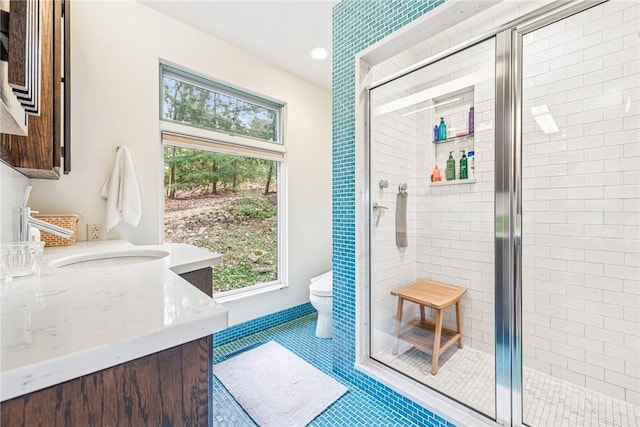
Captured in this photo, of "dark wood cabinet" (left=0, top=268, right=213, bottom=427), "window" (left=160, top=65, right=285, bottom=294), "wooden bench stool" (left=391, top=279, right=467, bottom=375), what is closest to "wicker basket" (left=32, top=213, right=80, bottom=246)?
"window" (left=160, top=65, right=285, bottom=294)

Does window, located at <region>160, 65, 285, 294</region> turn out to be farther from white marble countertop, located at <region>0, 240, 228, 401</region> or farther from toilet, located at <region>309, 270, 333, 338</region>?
white marble countertop, located at <region>0, 240, 228, 401</region>

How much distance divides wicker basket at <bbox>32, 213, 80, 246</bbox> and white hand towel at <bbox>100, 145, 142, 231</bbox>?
19 cm

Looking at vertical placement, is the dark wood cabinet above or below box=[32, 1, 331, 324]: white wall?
below

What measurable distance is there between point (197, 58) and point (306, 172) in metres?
1.36

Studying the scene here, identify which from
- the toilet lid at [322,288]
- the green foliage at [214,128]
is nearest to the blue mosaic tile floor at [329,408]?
the toilet lid at [322,288]

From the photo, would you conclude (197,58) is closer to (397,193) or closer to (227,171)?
(227,171)

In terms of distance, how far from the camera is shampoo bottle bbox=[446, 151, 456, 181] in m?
2.21

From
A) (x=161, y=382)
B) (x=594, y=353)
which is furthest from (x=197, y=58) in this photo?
(x=594, y=353)

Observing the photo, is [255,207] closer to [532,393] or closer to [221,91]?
[221,91]

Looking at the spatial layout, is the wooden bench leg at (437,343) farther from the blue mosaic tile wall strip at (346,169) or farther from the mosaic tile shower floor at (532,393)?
the blue mosaic tile wall strip at (346,169)

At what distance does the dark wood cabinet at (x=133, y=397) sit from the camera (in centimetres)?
40

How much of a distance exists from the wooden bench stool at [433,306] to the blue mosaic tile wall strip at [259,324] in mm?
1157

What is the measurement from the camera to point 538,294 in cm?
185

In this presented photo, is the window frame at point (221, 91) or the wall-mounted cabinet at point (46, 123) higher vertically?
the window frame at point (221, 91)
